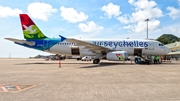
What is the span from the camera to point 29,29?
30078mm

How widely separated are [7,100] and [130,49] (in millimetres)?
24005

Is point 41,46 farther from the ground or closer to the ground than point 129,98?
farther from the ground

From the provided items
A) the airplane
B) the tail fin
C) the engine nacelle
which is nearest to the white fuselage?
the airplane

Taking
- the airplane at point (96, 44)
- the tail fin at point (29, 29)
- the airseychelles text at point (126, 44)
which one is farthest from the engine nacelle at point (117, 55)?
the tail fin at point (29, 29)

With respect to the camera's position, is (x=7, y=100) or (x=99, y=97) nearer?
(x=7, y=100)

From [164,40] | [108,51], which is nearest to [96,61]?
[108,51]

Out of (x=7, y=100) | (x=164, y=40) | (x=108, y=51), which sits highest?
(x=164, y=40)

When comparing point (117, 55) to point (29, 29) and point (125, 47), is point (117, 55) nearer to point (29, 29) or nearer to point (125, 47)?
point (125, 47)

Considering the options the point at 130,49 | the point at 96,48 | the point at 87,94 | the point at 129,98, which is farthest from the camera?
the point at 130,49

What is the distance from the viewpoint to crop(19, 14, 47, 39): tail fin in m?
29.8

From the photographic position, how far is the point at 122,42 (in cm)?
2866

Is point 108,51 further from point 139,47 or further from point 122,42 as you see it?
point 139,47

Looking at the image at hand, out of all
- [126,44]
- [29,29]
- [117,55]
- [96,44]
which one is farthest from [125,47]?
[29,29]

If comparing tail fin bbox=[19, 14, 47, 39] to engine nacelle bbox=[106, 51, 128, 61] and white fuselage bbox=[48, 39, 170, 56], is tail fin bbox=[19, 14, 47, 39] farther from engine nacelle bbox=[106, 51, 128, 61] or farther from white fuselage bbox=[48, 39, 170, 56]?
engine nacelle bbox=[106, 51, 128, 61]
